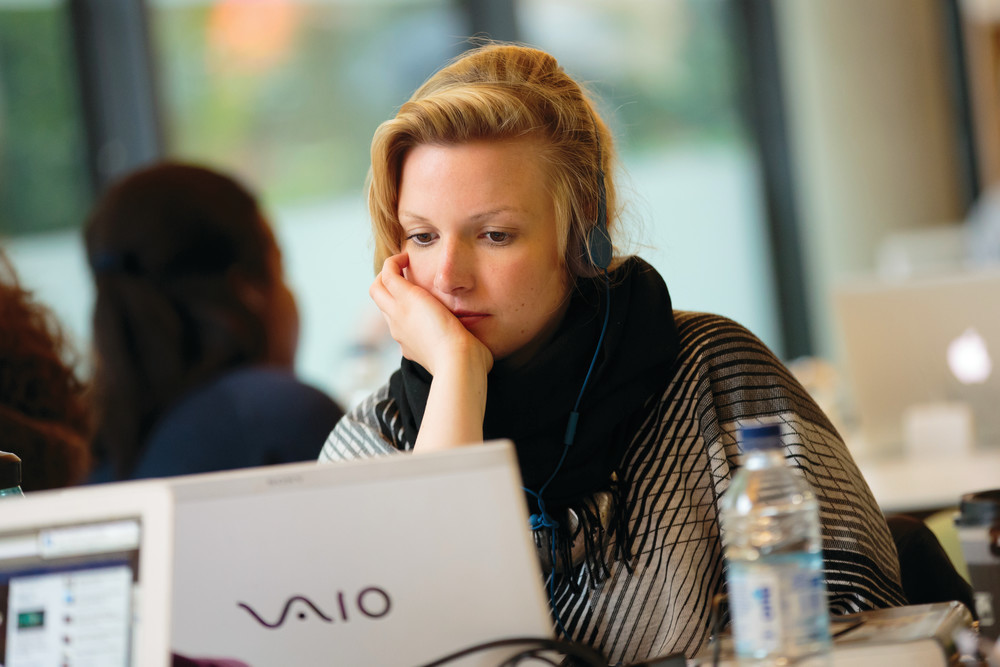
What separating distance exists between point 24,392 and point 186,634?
0.72 metres

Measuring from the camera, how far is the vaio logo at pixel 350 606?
34.3 inches

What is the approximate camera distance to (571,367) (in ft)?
4.18

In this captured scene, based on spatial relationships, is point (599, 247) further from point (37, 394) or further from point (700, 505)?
point (37, 394)

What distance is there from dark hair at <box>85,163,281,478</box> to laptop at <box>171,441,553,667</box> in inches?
50.7

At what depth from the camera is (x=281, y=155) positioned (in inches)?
172

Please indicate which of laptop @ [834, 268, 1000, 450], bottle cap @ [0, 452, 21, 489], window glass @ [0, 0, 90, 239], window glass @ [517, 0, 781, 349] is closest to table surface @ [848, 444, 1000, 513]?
laptop @ [834, 268, 1000, 450]

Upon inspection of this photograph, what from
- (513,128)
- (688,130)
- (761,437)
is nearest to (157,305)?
(513,128)

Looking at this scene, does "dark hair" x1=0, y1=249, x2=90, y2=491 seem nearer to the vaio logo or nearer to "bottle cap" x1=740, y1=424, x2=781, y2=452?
the vaio logo

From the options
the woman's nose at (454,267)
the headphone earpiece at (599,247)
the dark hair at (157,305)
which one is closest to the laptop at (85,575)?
the woman's nose at (454,267)

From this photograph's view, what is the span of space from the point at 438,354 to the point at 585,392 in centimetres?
19

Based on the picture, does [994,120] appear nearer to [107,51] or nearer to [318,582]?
[107,51]

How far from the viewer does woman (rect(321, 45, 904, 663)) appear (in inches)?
48.3

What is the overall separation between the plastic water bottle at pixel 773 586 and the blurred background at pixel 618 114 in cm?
285

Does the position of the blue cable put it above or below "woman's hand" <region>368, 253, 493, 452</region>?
below
